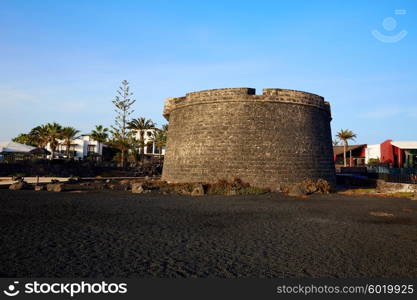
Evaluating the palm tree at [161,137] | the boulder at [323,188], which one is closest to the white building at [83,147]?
the palm tree at [161,137]

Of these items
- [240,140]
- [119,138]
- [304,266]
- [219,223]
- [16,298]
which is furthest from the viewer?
[119,138]

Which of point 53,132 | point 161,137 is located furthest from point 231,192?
point 53,132

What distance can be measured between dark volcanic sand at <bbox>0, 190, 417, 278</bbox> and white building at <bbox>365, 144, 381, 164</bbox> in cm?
3642

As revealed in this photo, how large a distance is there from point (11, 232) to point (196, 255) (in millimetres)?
4106

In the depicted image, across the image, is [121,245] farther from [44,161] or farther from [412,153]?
[412,153]

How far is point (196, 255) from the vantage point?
462cm

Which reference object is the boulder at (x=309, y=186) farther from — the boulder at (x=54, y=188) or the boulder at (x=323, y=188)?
the boulder at (x=54, y=188)

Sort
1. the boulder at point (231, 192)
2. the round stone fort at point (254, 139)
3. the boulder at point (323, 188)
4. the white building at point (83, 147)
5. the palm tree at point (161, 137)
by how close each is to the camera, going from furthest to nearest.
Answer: the white building at point (83, 147), the palm tree at point (161, 137), the round stone fort at point (254, 139), the boulder at point (323, 188), the boulder at point (231, 192)

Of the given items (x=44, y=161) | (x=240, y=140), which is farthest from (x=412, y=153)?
(x=44, y=161)

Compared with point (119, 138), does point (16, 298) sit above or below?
below

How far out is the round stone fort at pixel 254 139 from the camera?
51.0 ft

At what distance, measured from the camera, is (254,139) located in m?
15.7

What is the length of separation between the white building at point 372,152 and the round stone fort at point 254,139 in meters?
29.1

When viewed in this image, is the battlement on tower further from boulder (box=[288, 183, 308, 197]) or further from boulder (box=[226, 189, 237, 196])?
boulder (box=[226, 189, 237, 196])
